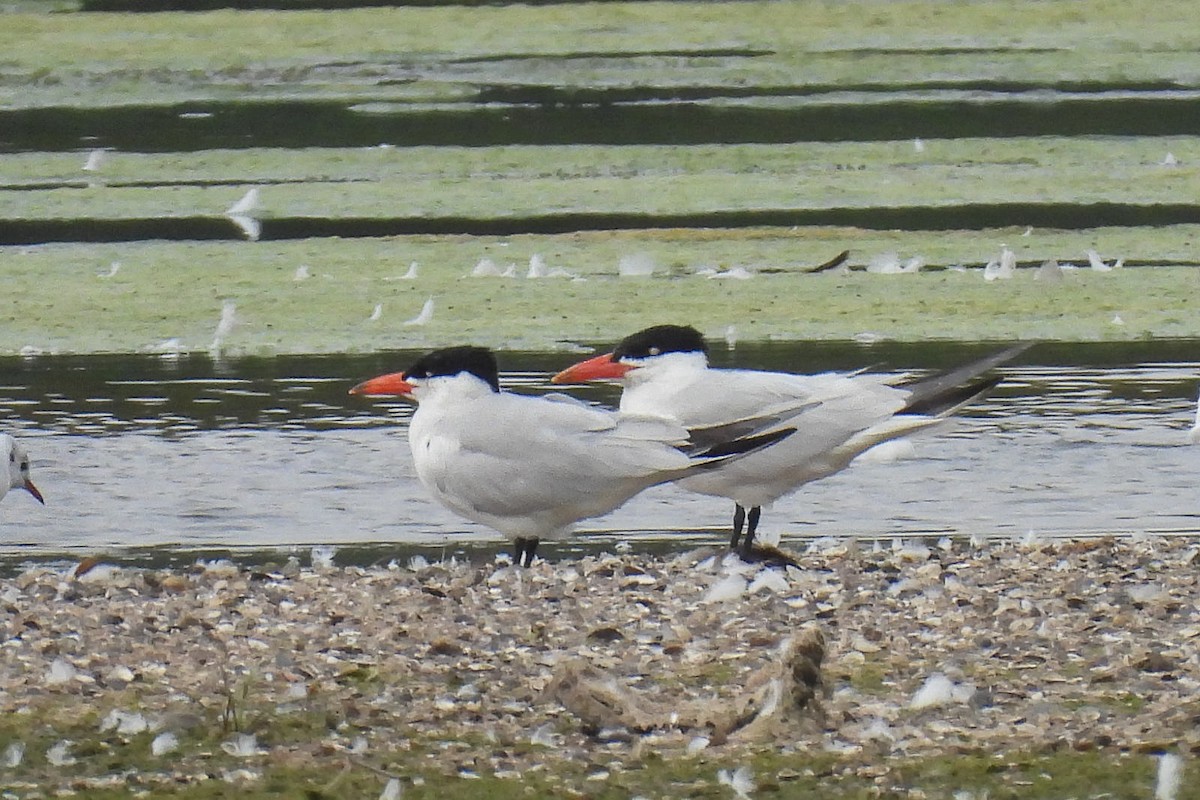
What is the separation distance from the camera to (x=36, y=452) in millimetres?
8211

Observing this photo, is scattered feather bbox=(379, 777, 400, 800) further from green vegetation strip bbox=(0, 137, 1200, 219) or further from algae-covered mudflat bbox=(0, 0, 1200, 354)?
green vegetation strip bbox=(0, 137, 1200, 219)

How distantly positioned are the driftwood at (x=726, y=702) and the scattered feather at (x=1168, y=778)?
2.21 feet

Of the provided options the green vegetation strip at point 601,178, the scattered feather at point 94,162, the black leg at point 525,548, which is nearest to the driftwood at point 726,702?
the black leg at point 525,548

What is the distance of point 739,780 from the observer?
420 cm

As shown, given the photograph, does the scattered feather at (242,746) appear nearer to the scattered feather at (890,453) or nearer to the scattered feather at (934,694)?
the scattered feather at (934,694)

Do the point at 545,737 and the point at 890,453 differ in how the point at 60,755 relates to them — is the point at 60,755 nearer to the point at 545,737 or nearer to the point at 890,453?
the point at 545,737

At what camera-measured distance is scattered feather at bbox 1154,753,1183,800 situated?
161 inches

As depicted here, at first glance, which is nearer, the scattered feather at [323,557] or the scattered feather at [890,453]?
the scattered feather at [323,557]

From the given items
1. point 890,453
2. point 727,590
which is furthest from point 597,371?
point 890,453

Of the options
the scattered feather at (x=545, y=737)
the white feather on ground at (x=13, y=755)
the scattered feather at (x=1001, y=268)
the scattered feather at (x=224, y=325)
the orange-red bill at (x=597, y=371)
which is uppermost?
the orange-red bill at (x=597, y=371)

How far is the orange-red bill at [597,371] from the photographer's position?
23.2 ft

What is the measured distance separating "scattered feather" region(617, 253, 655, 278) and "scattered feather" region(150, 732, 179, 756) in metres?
7.34

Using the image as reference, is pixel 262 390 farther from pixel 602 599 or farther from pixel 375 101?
pixel 375 101

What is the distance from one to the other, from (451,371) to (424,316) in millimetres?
4016
